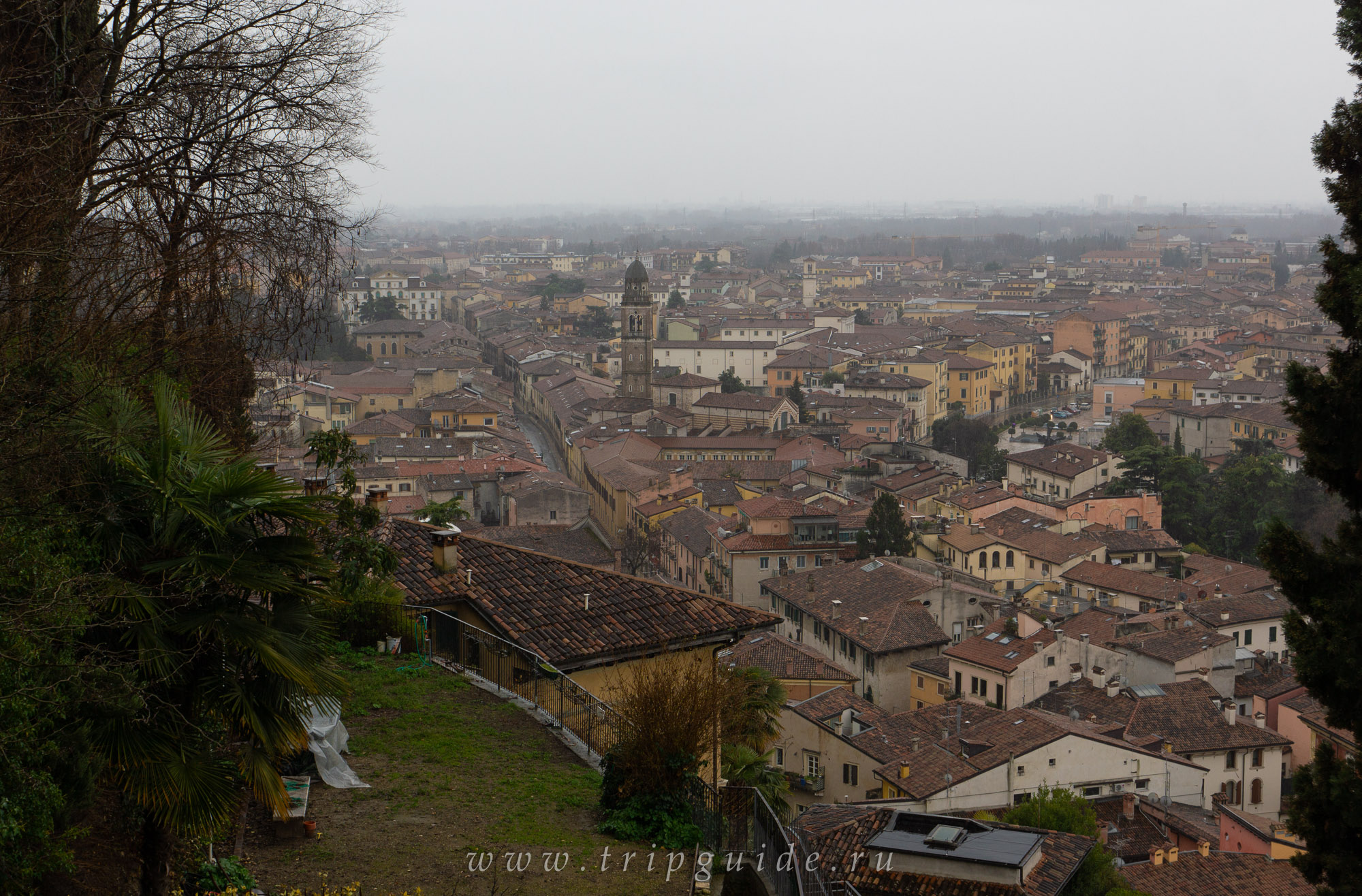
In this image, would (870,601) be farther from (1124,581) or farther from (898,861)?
(898,861)

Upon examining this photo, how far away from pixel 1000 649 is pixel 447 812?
16.8 meters

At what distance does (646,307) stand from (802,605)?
2772 cm

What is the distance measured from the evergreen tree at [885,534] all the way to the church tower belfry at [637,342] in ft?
72.3

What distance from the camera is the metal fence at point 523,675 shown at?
24.6ft

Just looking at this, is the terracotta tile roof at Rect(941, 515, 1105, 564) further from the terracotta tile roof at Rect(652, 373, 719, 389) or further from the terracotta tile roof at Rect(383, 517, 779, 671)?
the terracotta tile roof at Rect(383, 517, 779, 671)

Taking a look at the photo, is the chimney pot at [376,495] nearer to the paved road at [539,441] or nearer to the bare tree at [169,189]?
the bare tree at [169,189]

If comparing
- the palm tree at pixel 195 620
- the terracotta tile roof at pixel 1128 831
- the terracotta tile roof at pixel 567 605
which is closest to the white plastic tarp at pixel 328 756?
the palm tree at pixel 195 620

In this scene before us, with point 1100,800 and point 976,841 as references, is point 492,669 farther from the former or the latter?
point 1100,800

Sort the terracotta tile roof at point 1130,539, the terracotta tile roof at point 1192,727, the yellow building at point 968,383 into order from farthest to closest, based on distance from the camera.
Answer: the yellow building at point 968,383 < the terracotta tile roof at point 1130,539 < the terracotta tile roof at point 1192,727

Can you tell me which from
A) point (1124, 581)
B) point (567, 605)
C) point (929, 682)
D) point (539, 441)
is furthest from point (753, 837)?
point (539, 441)

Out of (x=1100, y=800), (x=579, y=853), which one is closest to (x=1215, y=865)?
(x=1100, y=800)

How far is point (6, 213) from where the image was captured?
4.70m

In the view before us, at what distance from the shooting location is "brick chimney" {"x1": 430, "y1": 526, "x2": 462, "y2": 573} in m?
9.35

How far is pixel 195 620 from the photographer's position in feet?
14.8
